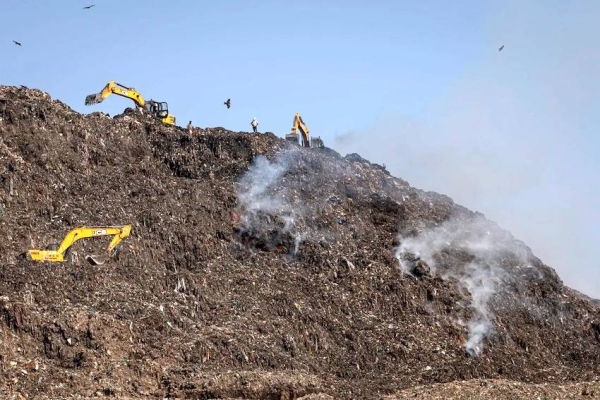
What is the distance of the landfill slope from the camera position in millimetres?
20391

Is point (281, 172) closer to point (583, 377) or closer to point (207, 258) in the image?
point (207, 258)

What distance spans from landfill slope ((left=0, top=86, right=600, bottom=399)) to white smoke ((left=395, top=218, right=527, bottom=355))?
0.25ft

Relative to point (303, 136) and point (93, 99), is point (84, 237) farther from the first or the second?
point (303, 136)

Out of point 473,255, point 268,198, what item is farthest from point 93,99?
point 473,255

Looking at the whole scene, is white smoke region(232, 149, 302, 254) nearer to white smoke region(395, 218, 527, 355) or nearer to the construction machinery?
white smoke region(395, 218, 527, 355)

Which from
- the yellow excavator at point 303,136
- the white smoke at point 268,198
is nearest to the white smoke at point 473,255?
the white smoke at point 268,198

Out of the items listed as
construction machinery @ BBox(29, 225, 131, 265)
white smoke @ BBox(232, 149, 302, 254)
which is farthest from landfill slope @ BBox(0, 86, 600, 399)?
construction machinery @ BBox(29, 225, 131, 265)

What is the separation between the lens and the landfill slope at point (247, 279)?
20.4 metres

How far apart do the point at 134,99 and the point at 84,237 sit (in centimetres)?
1224

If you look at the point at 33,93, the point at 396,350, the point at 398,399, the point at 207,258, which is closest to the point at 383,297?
the point at 396,350

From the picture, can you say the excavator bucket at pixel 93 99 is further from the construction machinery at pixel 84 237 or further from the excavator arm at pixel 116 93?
the construction machinery at pixel 84 237

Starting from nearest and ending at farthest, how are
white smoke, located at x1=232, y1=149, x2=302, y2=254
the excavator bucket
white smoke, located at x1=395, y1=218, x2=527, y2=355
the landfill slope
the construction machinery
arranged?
the landfill slope < the construction machinery < white smoke, located at x1=395, y1=218, x2=527, y2=355 < white smoke, located at x1=232, y1=149, x2=302, y2=254 < the excavator bucket

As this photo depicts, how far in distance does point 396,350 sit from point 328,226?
6.54m

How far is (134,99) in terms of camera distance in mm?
35625
